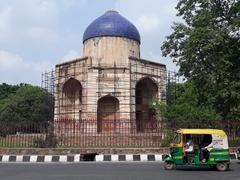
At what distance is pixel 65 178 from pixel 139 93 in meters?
22.5

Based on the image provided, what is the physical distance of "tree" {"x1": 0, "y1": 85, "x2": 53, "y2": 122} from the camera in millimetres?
47812

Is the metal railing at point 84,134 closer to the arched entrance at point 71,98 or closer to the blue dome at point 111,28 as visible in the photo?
the arched entrance at point 71,98

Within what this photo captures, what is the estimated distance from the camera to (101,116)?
2820 cm

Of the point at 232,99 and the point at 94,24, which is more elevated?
the point at 94,24

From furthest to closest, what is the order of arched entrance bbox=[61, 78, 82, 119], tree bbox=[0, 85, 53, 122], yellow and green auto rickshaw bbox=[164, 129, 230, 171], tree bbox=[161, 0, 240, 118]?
tree bbox=[0, 85, 53, 122]
arched entrance bbox=[61, 78, 82, 119]
tree bbox=[161, 0, 240, 118]
yellow and green auto rickshaw bbox=[164, 129, 230, 171]

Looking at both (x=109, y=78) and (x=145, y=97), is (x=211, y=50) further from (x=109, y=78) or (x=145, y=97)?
(x=145, y=97)

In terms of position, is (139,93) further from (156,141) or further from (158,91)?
(156,141)

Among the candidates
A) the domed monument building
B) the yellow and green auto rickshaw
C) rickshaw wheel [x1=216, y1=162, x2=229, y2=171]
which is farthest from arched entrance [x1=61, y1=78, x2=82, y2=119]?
rickshaw wheel [x1=216, y1=162, x2=229, y2=171]

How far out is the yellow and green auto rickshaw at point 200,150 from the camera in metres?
10.8

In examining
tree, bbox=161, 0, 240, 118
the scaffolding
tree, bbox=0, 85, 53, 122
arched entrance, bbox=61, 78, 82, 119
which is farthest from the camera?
tree, bbox=0, 85, 53, 122

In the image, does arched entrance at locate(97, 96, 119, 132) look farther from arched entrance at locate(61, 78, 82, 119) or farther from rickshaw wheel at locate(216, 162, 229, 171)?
rickshaw wheel at locate(216, 162, 229, 171)

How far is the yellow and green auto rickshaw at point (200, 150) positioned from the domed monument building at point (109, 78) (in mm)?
14512

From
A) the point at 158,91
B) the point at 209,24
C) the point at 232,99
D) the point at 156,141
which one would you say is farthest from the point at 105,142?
the point at 158,91

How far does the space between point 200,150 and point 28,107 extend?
4188cm
